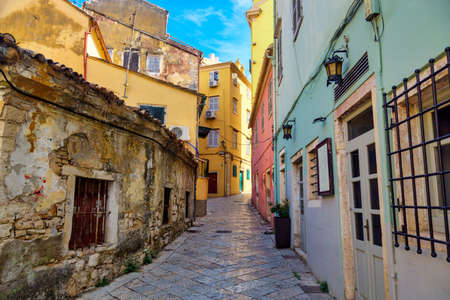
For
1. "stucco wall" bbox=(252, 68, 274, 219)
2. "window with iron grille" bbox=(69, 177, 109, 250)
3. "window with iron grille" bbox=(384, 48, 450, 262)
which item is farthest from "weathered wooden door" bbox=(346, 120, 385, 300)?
→ "stucco wall" bbox=(252, 68, 274, 219)

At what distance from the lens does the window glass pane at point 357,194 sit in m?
3.66

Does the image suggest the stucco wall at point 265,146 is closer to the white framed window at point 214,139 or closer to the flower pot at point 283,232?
the flower pot at point 283,232

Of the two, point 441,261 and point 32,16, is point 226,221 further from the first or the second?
point 441,261

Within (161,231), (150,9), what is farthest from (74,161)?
(150,9)

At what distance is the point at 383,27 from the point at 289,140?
16.8 feet

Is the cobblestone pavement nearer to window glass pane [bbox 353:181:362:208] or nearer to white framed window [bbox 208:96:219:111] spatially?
window glass pane [bbox 353:181:362:208]

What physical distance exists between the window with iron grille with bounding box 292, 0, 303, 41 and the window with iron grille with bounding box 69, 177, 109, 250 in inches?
187

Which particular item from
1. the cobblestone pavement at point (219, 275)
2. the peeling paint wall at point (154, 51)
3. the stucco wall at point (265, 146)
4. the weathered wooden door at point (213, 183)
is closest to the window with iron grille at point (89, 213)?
the cobblestone pavement at point (219, 275)

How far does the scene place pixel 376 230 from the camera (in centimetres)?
320

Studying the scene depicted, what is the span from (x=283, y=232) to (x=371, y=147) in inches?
187

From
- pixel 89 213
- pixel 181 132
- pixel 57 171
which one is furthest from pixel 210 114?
pixel 57 171

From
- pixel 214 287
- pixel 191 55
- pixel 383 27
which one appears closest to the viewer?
pixel 383 27

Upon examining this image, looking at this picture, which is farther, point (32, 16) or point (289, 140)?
point (32, 16)

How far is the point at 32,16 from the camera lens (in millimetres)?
10359
